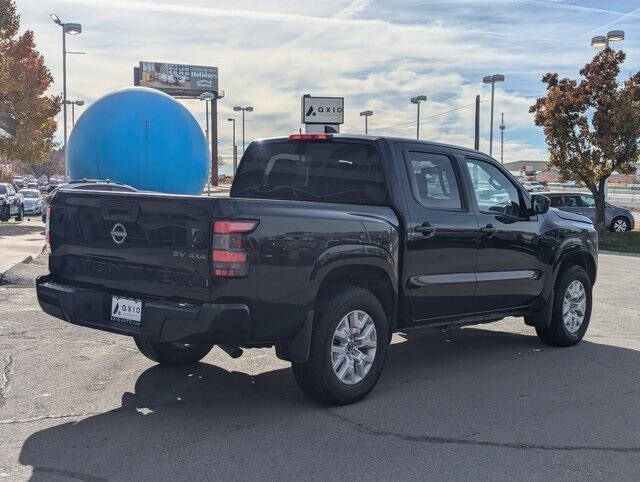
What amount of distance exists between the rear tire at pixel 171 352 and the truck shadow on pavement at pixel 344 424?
4.0 inches

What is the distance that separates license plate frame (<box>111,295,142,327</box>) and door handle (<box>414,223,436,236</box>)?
2250 millimetres

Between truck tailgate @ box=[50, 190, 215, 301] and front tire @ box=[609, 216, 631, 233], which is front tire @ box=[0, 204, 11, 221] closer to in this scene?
front tire @ box=[609, 216, 631, 233]

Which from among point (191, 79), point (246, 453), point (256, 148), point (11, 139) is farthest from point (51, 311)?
point (191, 79)

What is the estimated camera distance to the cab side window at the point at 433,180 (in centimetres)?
593

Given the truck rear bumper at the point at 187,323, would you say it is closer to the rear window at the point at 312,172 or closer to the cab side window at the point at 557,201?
the rear window at the point at 312,172

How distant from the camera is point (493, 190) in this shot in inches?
265

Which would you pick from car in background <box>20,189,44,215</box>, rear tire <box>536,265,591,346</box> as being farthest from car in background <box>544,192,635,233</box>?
car in background <box>20,189,44,215</box>

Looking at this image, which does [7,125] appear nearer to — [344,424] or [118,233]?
[118,233]

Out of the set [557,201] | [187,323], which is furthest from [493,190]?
[557,201]

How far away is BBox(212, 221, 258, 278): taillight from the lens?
14.6 feet

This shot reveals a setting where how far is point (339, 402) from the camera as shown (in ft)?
17.0

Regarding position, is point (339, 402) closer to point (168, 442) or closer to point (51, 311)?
point (168, 442)

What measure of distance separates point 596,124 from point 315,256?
19.2 m

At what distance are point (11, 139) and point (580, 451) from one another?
101 ft
